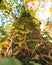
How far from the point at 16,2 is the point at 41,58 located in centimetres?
74

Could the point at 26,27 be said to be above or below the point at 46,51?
above

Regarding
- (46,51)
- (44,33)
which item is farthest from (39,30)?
(46,51)

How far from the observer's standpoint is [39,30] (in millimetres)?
1577

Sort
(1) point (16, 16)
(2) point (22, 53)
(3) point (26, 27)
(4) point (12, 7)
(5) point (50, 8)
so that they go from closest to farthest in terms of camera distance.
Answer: (2) point (22, 53), (3) point (26, 27), (1) point (16, 16), (4) point (12, 7), (5) point (50, 8)

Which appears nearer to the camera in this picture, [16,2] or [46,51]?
[46,51]

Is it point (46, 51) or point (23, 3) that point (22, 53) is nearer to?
point (46, 51)

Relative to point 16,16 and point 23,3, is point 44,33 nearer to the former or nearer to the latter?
point 16,16

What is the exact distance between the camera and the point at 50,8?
6.67ft

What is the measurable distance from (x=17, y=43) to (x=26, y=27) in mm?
195

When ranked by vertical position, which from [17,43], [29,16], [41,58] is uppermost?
[29,16]

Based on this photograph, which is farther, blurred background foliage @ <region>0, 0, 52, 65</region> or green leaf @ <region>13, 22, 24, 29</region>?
green leaf @ <region>13, 22, 24, 29</region>

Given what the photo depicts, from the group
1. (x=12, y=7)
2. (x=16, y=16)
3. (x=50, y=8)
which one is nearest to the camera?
(x=16, y=16)

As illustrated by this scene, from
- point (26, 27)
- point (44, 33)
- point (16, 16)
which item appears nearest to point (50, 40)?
point (44, 33)

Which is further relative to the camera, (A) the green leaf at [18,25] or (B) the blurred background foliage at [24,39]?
(A) the green leaf at [18,25]
